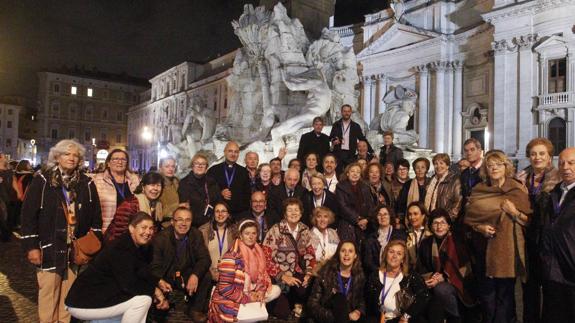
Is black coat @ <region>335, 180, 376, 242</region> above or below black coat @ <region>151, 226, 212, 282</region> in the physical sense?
above

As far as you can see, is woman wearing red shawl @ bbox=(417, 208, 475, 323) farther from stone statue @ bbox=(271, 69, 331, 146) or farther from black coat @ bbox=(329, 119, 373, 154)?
stone statue @ bbox=(271, 69, 331, 146)

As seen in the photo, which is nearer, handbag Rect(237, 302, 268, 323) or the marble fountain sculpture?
handbag Rect(237, 302, 268, 323)

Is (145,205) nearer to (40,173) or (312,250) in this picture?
(40,173)

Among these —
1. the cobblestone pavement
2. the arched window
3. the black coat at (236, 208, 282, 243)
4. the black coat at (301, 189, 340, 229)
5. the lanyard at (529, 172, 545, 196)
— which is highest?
the arched window

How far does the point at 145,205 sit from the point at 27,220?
107 cm

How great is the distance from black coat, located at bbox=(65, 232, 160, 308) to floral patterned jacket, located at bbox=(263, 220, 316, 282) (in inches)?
57.6

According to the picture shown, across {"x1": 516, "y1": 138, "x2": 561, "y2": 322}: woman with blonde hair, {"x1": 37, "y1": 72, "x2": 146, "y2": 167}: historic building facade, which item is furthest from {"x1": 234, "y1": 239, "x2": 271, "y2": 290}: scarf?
{"x1": 37, "y1": 72, "x2": 146, "y2": 167}: historic building facade

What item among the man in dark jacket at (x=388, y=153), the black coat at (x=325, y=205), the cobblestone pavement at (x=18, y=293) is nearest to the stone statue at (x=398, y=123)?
the man in dark jacket at (x=388, y=153)

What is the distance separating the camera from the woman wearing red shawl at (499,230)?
13.6 feet

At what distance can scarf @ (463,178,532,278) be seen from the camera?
13.6 feet

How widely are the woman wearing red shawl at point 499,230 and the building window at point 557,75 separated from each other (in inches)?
1174

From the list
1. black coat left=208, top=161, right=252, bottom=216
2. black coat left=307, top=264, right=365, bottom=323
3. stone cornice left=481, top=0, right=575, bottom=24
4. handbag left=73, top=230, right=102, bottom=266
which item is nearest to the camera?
handbag left=73, top=230, right=102, bottom=266

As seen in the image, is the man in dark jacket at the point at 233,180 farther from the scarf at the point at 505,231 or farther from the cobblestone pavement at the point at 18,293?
the scarf at the point at 505,231

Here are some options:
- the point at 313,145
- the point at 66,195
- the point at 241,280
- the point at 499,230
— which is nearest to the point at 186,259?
the point at 241,280
